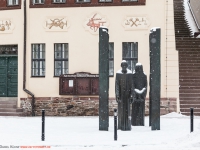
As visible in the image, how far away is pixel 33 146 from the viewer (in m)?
11.8

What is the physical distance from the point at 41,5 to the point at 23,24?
4.07 feet

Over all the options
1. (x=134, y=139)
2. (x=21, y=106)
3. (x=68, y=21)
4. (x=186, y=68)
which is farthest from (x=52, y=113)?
(x=134, y=139)

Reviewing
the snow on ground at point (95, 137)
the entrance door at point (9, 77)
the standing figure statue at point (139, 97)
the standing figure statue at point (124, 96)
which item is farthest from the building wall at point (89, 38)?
the standing figure statue at point (124, 96)

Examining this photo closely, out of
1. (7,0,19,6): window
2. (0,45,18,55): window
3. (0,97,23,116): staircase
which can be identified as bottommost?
(0,97,23,116): staircase

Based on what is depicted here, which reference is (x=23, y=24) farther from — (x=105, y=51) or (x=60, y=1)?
(x=105, y=51)

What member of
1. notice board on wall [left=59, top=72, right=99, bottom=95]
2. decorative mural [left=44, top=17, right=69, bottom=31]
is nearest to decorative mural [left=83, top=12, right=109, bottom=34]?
decorative mural [left=44, top=17, right=69, bottom=31]

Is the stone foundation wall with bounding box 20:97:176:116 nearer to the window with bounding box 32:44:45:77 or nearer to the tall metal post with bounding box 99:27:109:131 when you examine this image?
the window with bounding box 32:44:45:77

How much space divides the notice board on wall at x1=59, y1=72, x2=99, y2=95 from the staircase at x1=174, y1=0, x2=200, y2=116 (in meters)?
3.94

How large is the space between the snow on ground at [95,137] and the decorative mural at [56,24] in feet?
20.8

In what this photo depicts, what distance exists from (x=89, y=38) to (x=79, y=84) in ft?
7.16

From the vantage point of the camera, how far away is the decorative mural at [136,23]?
23094mm

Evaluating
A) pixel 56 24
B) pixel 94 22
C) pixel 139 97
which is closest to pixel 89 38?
pixel 94 22

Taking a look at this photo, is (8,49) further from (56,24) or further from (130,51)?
(130,51)

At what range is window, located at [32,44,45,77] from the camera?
24016 mm
